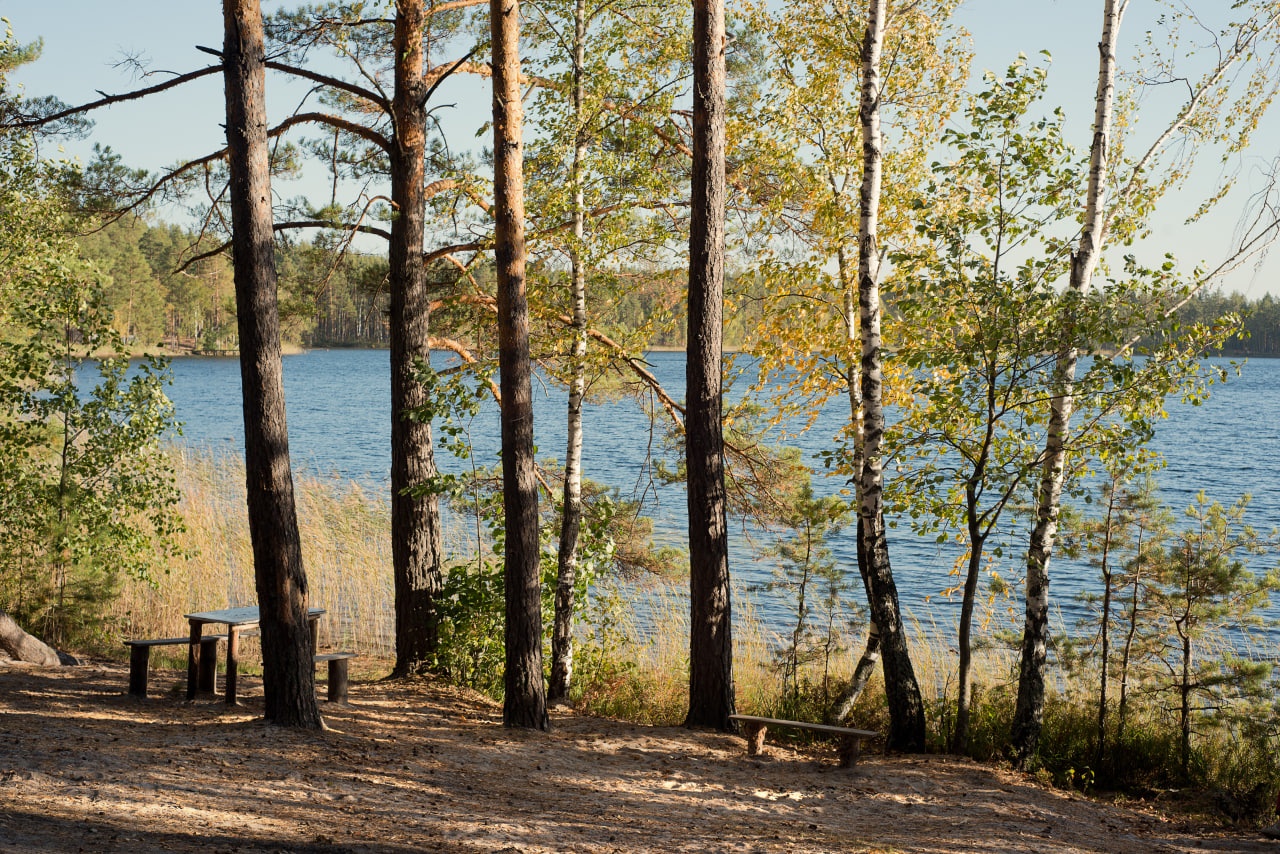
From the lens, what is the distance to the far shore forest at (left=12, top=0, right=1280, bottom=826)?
6.36 meters

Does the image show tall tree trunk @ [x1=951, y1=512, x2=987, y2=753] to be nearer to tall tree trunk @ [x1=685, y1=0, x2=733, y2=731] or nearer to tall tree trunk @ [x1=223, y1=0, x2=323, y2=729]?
tall tree trunk @ [x1=685, y1=0, x2=733, y2=731]

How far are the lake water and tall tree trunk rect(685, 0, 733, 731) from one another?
0.46 m

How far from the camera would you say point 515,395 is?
694 centimetres

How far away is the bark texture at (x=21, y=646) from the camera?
786 centimetres

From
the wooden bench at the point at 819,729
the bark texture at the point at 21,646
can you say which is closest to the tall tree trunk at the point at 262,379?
the wooden bench at the point at 819,729

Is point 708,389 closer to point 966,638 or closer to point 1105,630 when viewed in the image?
point 966,638

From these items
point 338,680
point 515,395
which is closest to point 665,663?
point 338,680

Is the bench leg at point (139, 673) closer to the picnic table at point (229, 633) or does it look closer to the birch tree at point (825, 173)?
the picnic table at point (229, 633)

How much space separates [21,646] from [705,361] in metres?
5.63

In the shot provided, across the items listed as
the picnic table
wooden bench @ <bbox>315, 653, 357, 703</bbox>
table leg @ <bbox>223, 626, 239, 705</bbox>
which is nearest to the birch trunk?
wooden bench @ <bbox>315, 653, 357, 703</bbox>

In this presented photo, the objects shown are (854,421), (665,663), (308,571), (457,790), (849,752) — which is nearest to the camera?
(457,790)

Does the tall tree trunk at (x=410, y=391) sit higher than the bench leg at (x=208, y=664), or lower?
higher

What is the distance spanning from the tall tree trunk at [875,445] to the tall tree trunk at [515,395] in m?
2.26

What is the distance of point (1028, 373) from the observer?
649 centimetres
